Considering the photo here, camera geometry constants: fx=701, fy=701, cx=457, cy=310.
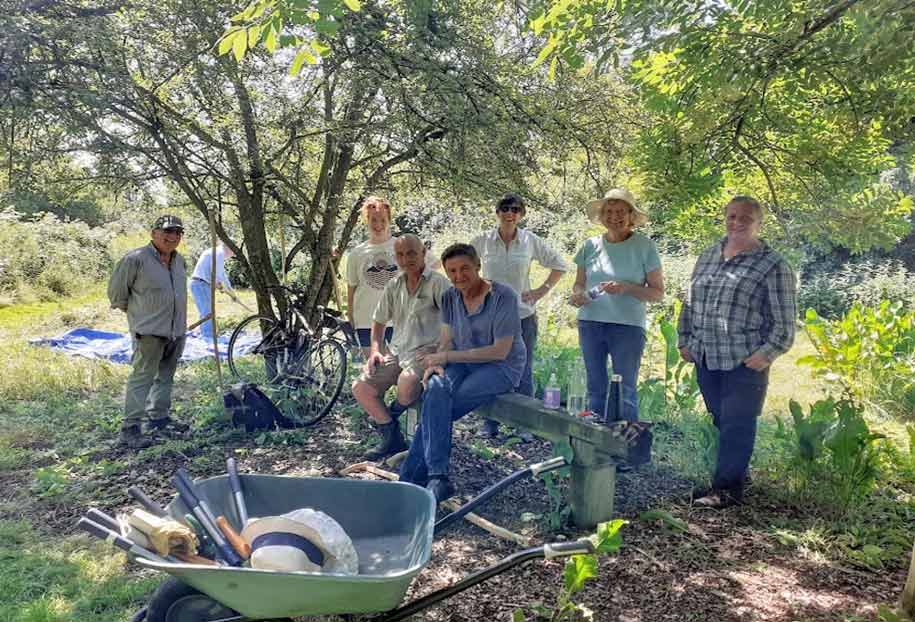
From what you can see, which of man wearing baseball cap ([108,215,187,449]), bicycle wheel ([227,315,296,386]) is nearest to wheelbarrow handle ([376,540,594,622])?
man wearing baseball cap ([108,215,187,449])

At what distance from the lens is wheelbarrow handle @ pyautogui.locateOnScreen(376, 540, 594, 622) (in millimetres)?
1925

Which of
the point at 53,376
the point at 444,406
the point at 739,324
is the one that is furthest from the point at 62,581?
the point at 53,376

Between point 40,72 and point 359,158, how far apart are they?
8.89ft

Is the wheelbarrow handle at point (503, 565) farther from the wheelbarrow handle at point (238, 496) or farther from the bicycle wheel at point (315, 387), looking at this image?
the bicycle wheel at point (315, 387)

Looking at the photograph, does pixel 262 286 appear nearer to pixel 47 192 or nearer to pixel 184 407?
pixel 184 407

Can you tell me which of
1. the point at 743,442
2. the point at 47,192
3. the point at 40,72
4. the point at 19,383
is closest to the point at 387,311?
the point at 743,442

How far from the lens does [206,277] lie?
8.52 metres

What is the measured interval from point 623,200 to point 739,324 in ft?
3.08

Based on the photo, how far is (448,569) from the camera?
10.2ft

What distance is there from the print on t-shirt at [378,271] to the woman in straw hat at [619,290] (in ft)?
4.76

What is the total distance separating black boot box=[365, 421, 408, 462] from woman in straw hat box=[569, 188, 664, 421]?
135cm

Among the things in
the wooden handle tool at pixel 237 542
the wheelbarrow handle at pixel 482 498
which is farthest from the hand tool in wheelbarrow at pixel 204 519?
the wheelbarrow handle at pixel 482 498

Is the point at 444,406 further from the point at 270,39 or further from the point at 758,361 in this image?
the point at 270,39

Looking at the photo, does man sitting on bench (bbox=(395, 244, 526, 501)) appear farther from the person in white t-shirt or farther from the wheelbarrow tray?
the person in white t-shirt
